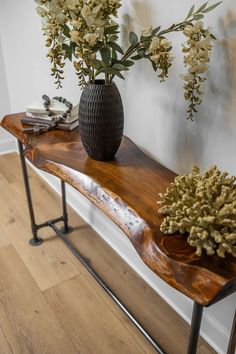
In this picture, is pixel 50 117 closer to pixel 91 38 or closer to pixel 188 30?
pixel 91 38

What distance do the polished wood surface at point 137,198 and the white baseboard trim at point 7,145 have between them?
158 centimetres

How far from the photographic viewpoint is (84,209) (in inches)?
82.0

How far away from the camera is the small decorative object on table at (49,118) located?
144 cm

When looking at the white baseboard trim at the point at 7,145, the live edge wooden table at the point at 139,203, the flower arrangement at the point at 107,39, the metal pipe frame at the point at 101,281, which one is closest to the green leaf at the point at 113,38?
the flower arrangement at the point at 107,39

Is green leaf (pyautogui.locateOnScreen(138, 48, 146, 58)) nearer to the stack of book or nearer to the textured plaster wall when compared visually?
the stack of book

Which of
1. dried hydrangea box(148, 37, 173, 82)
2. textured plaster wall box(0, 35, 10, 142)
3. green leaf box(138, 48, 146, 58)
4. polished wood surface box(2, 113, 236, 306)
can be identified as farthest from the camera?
textured plaster wall box(0, 35, 10, 142)

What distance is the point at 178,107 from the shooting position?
1164mm

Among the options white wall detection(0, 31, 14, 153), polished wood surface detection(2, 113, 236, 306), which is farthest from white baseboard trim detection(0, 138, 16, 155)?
polished wood surface detection(2, 113, 236, 306)

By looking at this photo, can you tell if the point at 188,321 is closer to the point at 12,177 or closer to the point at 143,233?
the point at 143,233

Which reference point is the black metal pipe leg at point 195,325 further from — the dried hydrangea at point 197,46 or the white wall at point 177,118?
the dried hydrangea at point 197,46

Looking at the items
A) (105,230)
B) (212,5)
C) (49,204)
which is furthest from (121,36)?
(49,204)

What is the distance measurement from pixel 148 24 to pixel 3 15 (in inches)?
65.8

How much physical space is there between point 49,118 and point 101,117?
18.4 inches

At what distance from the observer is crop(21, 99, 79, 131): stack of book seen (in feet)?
4.75
